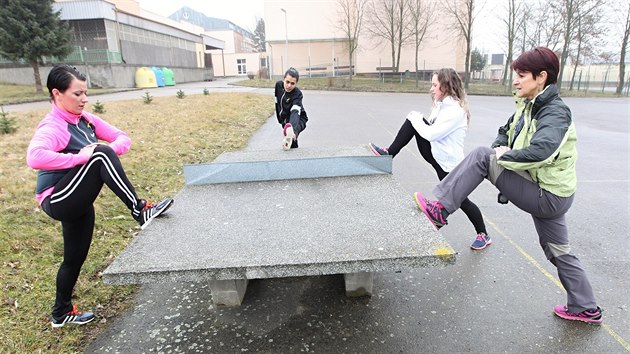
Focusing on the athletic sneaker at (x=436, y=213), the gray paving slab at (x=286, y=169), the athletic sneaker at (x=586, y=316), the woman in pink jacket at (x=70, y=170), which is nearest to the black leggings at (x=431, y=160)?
the gray paving slab at (x=286, y=169)

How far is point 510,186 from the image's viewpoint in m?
2.69

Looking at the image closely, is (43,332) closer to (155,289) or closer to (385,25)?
(155,289)

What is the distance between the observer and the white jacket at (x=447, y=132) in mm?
3711

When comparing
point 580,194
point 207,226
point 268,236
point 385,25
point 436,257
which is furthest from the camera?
point 385,25

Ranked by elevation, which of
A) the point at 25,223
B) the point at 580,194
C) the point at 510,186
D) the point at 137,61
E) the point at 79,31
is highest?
the point at 79,31

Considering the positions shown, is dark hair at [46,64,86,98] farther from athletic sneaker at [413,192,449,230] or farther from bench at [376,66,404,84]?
bench at [376,66,404,84]

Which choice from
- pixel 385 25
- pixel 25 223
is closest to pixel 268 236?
pixel 25 223

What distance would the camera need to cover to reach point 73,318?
278 centimetres

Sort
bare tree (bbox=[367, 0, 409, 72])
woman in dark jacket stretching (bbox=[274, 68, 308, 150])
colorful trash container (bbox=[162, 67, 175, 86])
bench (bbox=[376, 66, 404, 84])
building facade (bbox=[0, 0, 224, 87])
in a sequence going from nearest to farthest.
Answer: woman in dark jacket stretching (bbox=[274, 68, 308, 150]), building facade (bbox=[0, 0, 224, 87]), colorful trash container (bbox=[162, 67, 175, 86]), bare tree (bbox=[367, 0, 409, 72]), bench (bbox=[376, 66, 404, 84])

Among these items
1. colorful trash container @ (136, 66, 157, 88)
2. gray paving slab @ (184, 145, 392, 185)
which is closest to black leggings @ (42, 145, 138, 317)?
gray paving slab @ (184, 145, 392, 185)

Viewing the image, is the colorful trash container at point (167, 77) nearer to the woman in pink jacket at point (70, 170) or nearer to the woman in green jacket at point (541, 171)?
the woman in pink jacket at point (70, 170)

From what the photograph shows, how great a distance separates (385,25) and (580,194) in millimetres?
37090

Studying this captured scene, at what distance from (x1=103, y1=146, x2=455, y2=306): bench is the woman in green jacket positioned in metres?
0.53

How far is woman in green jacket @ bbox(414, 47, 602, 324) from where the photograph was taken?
2461 mm
